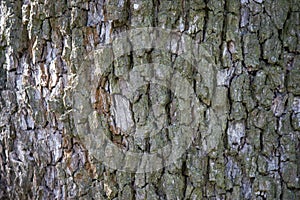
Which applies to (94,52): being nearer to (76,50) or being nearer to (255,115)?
(76,50)

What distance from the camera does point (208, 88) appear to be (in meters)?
1.38

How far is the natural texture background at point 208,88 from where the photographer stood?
4.49ft

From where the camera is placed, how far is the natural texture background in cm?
137

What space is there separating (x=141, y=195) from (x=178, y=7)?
2.20 ft

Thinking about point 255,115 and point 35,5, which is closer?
point 255,115

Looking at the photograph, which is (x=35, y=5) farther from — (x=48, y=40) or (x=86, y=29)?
(x=86, y=29)

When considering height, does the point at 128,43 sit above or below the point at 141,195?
above

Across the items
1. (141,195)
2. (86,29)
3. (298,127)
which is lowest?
(141,195)

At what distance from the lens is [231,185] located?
143 centimetres

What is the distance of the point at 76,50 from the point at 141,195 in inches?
22.4

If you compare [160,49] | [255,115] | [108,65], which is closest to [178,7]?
[160,49]

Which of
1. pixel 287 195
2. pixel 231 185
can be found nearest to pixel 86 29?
pixel 231 185

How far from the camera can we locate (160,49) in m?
1.38

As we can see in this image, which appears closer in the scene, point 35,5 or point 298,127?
point 298,127
